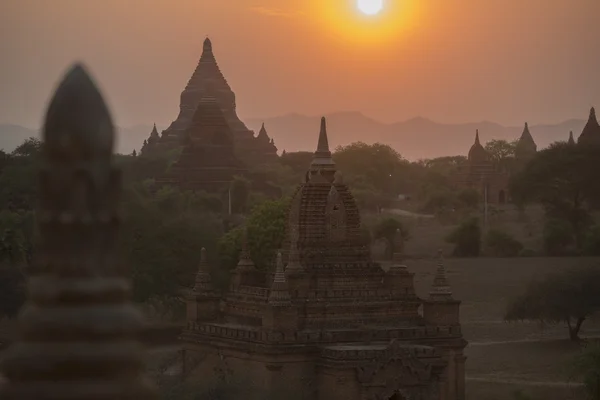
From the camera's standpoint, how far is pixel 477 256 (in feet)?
224

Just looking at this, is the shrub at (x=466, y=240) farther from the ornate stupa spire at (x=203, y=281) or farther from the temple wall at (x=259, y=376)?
the temple wall at (x=259, y=376)

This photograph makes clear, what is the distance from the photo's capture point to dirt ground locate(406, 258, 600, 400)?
139 feet

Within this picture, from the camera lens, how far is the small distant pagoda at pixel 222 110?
120 m

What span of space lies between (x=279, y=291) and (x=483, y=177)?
75.3 meters

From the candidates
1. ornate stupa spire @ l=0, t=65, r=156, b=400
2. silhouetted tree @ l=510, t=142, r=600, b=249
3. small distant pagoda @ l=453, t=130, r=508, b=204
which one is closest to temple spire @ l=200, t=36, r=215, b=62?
small distant pagoda @ l=453, t=130, r=508, b=204

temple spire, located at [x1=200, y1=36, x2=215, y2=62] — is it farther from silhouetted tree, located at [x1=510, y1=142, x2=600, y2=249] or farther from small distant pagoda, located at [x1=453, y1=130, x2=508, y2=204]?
silhouetted tree, located at [x1=510, y1=142, x2=600, y2=249]

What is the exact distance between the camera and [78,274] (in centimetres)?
874

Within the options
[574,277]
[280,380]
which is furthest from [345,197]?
[574,277]

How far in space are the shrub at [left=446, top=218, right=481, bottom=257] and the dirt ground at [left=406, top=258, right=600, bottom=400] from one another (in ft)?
9.10

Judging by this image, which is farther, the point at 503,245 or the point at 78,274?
the point at 503,245

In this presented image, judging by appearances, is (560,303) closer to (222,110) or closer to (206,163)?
(206,163)

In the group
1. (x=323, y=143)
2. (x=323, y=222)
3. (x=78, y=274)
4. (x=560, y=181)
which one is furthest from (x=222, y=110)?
A: (x=78, y=274)

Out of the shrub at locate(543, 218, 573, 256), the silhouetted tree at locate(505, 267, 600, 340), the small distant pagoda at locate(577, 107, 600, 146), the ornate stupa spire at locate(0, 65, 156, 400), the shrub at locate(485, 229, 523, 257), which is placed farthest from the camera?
the small distant pagoda at locate(577, 107, 600, 146)

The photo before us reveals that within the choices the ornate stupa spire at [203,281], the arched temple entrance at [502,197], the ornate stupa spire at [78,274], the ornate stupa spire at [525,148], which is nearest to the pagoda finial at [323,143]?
the ornate stupa spire at [203,281]
